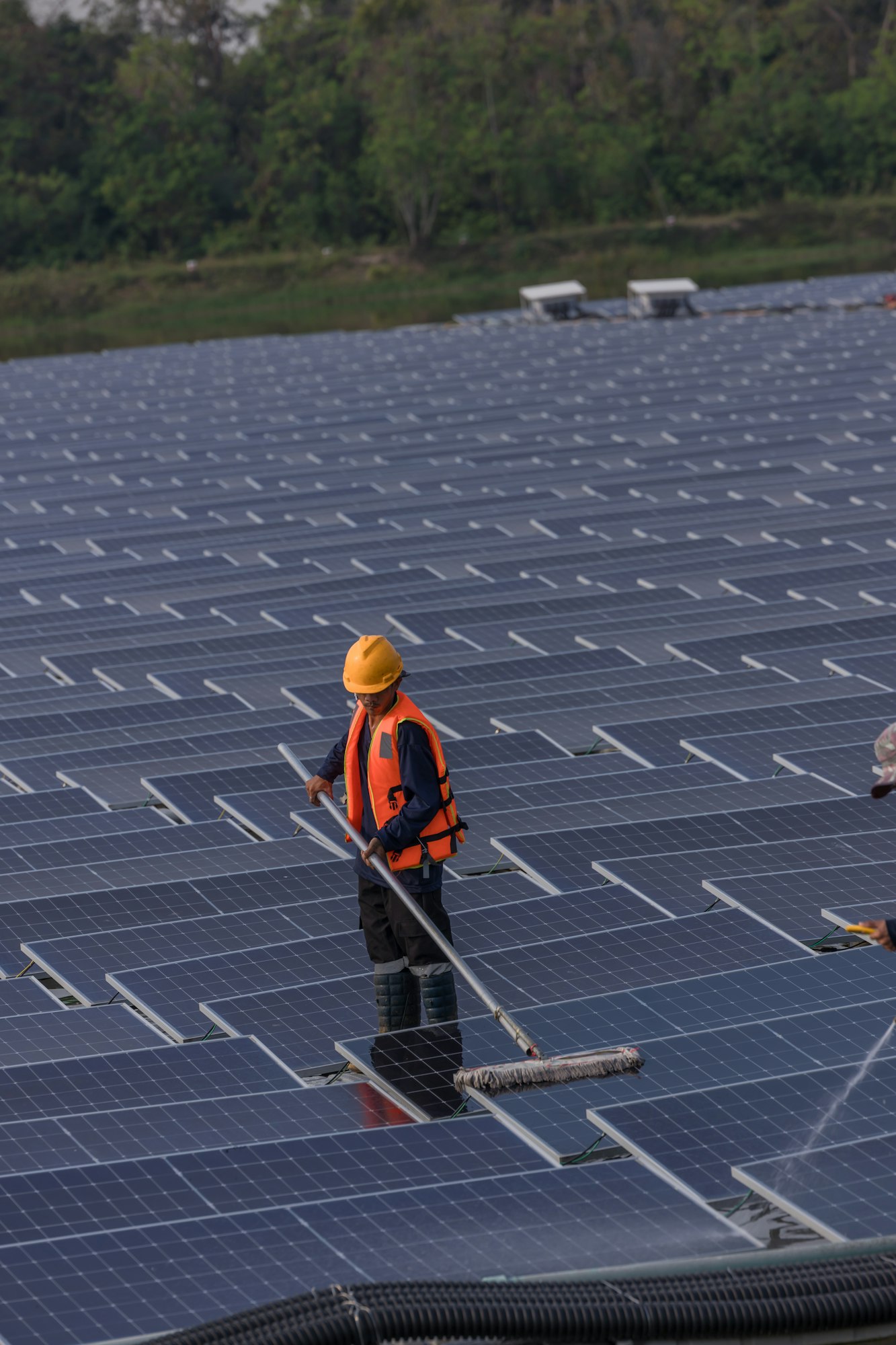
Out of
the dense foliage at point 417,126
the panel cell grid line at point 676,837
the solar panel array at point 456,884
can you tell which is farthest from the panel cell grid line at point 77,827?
the dense foliage at point 417,126

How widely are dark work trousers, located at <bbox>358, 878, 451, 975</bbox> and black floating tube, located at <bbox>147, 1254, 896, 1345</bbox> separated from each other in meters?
2.39

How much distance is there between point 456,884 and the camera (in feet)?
37.2

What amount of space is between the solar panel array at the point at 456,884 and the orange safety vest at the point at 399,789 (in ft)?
2.88

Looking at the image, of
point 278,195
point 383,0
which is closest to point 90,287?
point 278,195

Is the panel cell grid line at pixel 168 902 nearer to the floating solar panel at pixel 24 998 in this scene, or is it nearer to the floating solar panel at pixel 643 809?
the floating solar panel at pixel 24 998

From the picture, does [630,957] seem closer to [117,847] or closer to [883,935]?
[883,935]

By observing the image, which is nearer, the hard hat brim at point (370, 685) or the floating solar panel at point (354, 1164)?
the floating solar panel at point (354, 1164)

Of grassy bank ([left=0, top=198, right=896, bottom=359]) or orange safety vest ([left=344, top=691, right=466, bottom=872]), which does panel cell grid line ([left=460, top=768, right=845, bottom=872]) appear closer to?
orange safety vest ([left=344, top=691, right=466, bottom=872])

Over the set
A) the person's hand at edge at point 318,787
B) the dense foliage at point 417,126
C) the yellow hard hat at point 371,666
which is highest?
the dense foliage at point 417,126

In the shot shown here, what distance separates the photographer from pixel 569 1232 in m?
7.26

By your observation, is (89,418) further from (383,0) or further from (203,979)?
(383,0)

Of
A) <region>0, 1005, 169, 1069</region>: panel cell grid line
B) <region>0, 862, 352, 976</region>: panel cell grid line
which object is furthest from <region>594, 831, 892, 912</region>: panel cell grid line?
<region>0, 1005, 169, 1069</region>: panel cell grid line

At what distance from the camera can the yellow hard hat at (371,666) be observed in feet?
29.1

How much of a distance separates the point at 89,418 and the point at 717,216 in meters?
65.8
